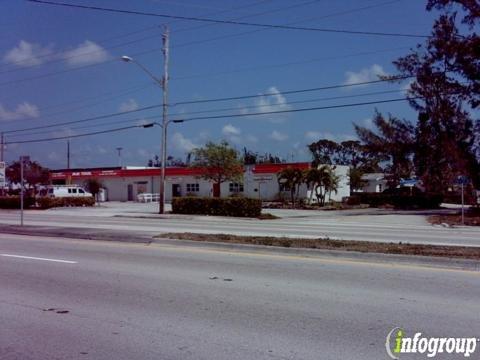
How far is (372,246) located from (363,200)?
45669 mm

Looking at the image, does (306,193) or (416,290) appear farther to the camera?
(306,193)

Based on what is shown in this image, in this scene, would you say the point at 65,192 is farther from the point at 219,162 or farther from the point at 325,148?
the point at 325,148

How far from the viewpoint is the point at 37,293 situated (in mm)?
8859

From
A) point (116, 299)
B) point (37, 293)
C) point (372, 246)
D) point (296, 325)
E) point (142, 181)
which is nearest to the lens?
point (296, 325)

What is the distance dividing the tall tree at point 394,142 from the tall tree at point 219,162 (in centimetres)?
1107

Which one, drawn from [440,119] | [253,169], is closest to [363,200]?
[253,169]

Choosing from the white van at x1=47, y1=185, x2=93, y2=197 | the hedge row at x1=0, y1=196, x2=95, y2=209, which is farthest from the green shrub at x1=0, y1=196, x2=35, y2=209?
the white van at x1=47, y1=185, x2=93, y2=197

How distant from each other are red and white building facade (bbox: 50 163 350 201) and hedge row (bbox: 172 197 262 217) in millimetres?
17647

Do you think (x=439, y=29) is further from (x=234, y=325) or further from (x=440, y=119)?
(x=234, y=325)

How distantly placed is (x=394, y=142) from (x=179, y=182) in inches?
1155

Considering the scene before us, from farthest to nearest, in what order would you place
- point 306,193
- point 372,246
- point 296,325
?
point 306,193
point 372,246
point 296,325

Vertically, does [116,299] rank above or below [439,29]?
below

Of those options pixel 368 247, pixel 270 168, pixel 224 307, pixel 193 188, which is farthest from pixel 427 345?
pixel 193 188

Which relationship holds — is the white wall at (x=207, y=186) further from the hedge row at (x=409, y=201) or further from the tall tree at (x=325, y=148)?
the tall tree at (x=325, y=148)
